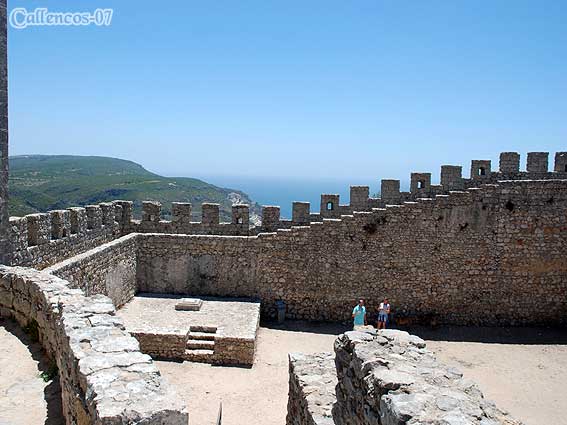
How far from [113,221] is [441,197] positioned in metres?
9.59

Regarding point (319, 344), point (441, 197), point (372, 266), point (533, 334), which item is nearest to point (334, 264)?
point (372, 266)

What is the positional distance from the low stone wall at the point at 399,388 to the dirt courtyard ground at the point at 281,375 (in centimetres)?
288

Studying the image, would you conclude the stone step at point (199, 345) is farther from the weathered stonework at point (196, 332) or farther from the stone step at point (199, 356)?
the stone step at point (199, 356)

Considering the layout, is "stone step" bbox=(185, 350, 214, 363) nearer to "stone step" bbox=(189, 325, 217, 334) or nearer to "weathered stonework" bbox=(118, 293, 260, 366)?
"weathered stonework" bbox=(118, 293, 260, 366)

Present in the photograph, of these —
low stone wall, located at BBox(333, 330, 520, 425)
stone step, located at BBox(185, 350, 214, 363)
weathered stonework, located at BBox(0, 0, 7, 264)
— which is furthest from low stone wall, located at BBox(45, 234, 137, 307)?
low stone wall, located at BBox(333, 330, 520, 425)

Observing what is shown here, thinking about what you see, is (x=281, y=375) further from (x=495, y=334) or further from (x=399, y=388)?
(x=399, y=388)

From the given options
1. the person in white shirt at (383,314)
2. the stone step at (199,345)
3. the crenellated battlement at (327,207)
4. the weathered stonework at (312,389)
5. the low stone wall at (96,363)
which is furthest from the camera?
the crenellated battlement at (327,207)

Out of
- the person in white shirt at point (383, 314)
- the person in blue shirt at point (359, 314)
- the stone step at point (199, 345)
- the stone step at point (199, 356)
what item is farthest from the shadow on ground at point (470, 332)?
the stone step at point (199, 356)

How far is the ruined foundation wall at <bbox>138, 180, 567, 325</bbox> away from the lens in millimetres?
13484

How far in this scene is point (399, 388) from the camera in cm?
346

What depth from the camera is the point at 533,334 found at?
1344cm

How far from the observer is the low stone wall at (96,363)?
3.10 meters

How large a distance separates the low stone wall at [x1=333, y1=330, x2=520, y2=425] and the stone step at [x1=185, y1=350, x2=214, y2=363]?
6136 mm

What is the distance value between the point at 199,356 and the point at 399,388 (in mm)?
7966
